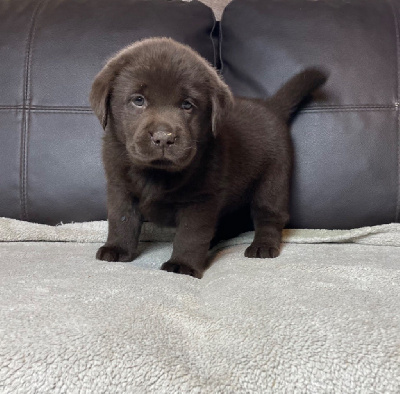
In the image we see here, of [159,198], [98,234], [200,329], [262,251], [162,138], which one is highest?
[162,138]

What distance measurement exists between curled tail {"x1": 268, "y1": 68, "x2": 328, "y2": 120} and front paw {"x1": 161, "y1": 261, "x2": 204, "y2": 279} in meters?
0.80

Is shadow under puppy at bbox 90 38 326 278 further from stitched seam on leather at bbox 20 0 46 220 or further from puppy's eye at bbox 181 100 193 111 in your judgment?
stitched seam on leather at bbox 20 0 46 220

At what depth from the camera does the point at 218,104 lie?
1524 millimetres

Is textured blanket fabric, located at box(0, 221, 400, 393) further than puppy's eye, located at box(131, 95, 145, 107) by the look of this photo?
No

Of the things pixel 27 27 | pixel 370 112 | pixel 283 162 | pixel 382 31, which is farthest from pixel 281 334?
pixel 27 27

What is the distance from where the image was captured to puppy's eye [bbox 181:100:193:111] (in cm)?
148

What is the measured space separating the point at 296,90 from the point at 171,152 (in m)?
0.72

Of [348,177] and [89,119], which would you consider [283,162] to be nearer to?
[348,177]

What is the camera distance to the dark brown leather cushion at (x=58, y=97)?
75.3 inches

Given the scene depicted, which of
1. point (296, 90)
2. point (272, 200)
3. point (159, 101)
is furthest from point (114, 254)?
point (296, 90)

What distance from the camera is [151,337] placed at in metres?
0.84

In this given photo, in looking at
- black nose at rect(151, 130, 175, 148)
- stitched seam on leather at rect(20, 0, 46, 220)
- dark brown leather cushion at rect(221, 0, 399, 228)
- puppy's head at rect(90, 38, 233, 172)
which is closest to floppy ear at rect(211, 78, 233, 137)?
puppy's head at rect(90, 38, 233, 172)

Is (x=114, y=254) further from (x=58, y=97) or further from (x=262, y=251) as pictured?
(x=58, y=97)

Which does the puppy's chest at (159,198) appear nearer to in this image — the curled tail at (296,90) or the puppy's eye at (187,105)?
the puppy's eye at (187,105)
